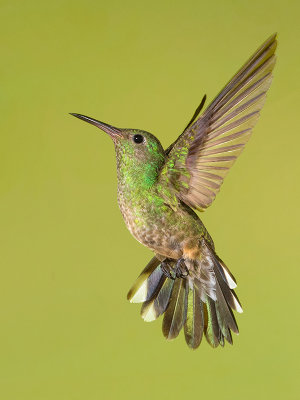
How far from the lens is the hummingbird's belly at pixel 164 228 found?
82cm

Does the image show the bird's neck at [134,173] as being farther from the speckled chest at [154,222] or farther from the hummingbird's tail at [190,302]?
the hummingbird's tail at [190,302]

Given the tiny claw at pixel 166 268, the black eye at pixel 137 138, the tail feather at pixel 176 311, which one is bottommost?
the tail feather at pixel 176 311

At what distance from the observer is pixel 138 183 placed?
824 millimetres

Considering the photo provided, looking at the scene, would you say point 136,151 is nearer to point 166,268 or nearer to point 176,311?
point 166,268

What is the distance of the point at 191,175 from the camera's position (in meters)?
0.86

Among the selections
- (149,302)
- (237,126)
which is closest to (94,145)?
(149,302)

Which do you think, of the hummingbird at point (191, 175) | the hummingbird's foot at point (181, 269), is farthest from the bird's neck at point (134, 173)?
the hummingbird's foot at point (181, 269)

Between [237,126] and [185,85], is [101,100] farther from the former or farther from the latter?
[237,126]

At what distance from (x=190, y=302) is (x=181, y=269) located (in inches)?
4.6

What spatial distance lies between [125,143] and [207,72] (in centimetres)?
84

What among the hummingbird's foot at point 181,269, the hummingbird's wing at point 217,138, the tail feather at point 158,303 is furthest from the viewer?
the tail feather at point 158,303

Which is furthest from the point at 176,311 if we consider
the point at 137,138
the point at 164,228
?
the point at 137,138

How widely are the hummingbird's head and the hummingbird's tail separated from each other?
0.54 ft

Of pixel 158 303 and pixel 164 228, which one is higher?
pixel 164 228
